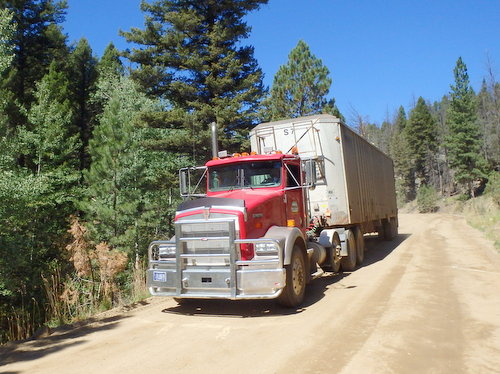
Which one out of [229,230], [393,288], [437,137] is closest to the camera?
[229,230]

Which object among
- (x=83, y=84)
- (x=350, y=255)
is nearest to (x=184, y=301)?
(x=350, y=255)

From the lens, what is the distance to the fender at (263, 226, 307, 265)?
629cm

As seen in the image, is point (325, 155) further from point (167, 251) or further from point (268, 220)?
point (167, 251)

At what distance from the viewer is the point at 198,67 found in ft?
57.5

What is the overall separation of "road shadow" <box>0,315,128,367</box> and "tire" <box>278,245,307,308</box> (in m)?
2.82

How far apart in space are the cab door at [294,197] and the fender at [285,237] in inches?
31.9

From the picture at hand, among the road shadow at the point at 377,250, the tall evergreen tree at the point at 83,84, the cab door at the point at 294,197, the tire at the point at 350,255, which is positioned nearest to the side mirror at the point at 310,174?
the cab door at the point at 294,197

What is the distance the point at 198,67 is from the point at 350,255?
11176 mm

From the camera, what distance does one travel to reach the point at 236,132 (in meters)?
18.0

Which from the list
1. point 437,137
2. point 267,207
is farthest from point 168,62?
point 437,137

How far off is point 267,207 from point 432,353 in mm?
3519

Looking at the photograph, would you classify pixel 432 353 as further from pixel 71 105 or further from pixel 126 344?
pixel 71 105

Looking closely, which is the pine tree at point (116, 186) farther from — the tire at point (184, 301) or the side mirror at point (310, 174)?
the side mirror at point (310, 174)

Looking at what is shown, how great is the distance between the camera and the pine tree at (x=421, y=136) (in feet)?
218
